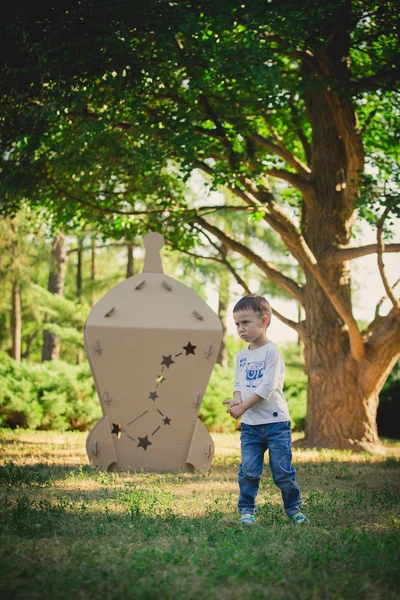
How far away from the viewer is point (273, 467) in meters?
4.40

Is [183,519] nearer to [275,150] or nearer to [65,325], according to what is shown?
[275,150]

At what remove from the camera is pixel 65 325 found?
69.5 feet

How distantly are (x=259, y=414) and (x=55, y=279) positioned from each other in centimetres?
1801

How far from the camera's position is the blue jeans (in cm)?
436

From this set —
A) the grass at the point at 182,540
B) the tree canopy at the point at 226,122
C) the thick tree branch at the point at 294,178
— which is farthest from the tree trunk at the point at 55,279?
the grass at the point at 182,540

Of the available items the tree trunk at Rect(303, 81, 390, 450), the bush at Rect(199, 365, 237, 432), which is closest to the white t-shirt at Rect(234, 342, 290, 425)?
the tree trunk at Rect(303, 81, 390, 450)

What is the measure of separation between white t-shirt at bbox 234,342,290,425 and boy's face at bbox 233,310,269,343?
0.12 meters

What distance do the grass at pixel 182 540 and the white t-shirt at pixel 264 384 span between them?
2.28 feet

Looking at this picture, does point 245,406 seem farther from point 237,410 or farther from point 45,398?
point 45,398

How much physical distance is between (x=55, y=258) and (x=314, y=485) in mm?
15954

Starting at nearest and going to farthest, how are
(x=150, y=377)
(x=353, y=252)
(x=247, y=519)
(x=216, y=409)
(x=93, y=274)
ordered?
(x=247, y=519)
(x=150, y=377)
(x=353, y=252)
(x=216, y=409)
(x=93, y=274)

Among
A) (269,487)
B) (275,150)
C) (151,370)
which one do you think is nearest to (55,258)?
(275,150)

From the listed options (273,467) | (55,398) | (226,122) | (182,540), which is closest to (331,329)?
(226,122)

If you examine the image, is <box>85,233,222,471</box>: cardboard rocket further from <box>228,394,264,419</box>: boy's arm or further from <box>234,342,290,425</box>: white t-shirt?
<box>228,394,264,419</box>: boy's arm
